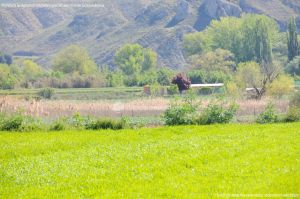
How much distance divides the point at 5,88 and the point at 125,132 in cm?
4823

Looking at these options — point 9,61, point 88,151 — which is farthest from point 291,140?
point 9,61

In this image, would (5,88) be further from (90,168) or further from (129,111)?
(90,168)

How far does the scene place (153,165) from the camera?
1227cm

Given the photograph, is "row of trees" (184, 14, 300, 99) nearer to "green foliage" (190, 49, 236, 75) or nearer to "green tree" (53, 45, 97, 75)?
"green foliage" (190, 49, 236, 75)

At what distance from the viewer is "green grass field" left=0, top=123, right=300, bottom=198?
1012cm

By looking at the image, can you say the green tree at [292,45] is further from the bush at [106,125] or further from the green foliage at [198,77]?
the bush at [106,125]

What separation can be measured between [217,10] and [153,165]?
15038 cm

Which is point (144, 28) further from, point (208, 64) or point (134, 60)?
point (208, 64)

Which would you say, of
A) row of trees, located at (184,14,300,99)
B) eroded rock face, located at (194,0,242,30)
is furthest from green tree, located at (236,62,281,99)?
eroded rock face, located at (194,0,242,30)

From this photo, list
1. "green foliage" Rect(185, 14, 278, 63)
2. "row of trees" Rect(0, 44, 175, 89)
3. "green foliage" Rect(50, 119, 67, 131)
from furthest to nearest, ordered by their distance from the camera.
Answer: "green foliage" Rect(185, 14, 278, 63), "row of trees" Rect(0, 44, 175, 89), "green foliage" Rect(50, 119, 67, 131)

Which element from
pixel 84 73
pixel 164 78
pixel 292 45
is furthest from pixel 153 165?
pixel 292 45

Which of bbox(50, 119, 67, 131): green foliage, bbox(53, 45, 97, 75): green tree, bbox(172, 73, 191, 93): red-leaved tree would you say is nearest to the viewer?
bbox(50, 119, 67, 131): green foliage

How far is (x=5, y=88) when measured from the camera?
6481 cm

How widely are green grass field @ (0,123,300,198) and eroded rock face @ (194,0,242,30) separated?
14154cm
